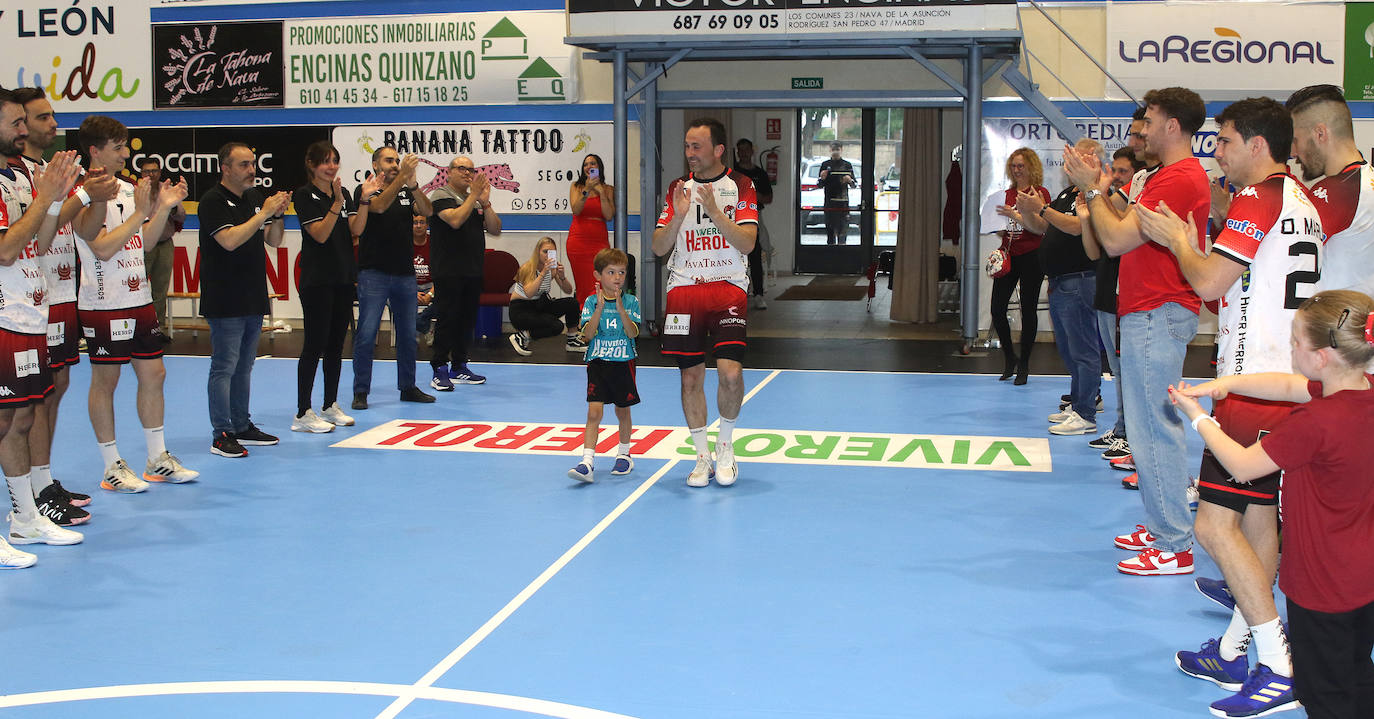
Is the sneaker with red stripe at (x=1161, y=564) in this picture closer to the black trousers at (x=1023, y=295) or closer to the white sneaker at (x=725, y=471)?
the white sneaker at (x=725, y=471)

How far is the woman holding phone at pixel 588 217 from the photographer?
1205cm

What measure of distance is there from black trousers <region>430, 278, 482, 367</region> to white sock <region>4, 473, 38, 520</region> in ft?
14.7

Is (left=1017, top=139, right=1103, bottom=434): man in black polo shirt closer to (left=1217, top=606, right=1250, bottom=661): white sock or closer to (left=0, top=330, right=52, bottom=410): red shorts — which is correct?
(left=1217, top=606, right=1250, bottom=661): white sock

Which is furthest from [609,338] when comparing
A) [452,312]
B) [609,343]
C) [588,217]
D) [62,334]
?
[588,217]

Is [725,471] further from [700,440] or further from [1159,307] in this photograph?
[1159,307]

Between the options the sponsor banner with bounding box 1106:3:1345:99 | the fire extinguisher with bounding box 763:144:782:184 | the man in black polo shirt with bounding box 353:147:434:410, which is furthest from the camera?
the fire extinguisher with bounding box 763:144:782:184

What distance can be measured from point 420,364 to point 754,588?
22.9 feet

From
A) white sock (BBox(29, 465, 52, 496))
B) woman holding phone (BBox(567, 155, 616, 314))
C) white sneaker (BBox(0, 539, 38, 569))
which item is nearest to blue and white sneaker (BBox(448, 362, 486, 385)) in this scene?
woman holding phone (BBox(567, 155, 616, 314))

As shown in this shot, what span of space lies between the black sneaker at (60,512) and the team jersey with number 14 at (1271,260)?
5329 millimetres

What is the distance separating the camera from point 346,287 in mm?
8477

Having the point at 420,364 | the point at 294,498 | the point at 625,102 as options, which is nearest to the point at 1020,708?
the point at 294,498

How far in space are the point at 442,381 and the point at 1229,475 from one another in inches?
278

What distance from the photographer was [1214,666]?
4.11m

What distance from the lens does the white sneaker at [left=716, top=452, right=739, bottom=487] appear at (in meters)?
6.81
